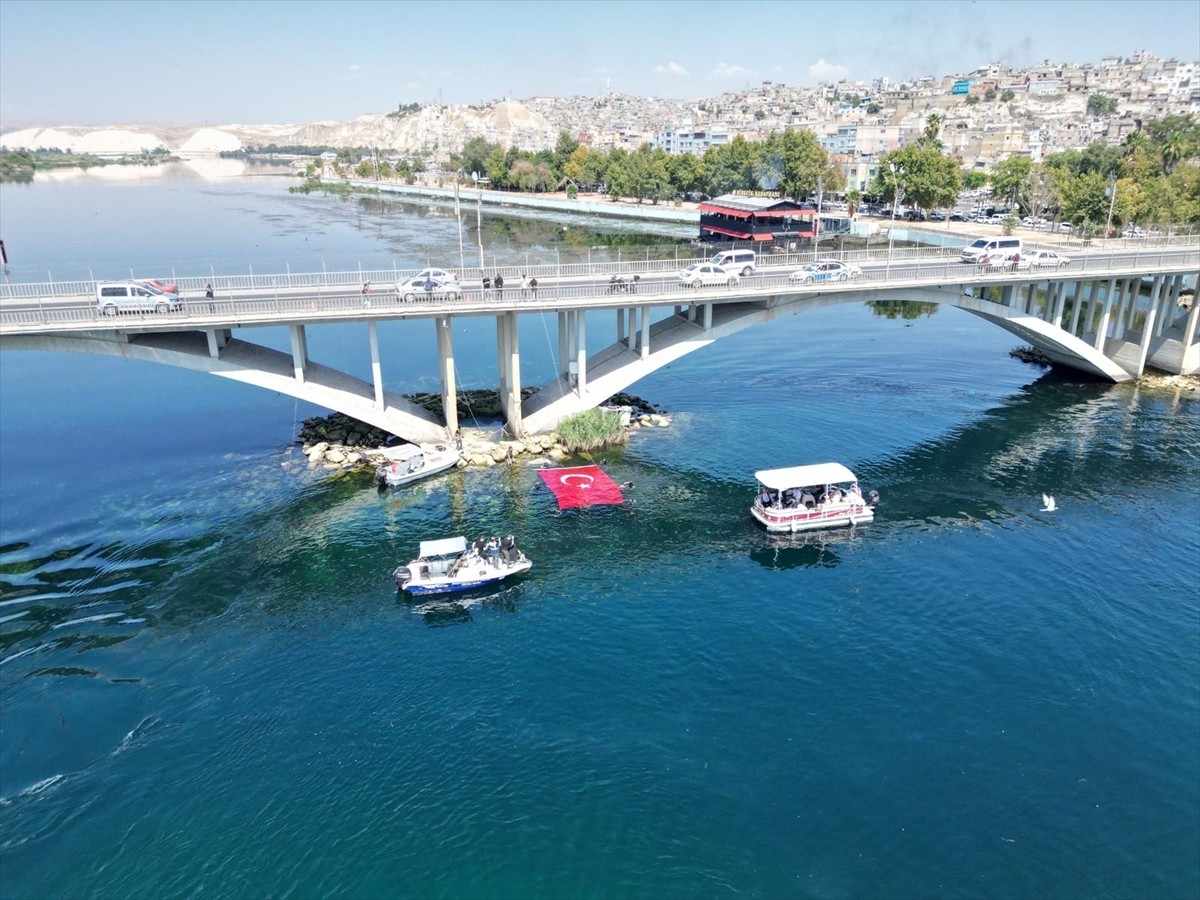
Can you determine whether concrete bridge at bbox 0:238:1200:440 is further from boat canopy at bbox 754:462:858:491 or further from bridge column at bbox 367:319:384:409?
boat canopy at bbox 754:462:858:491

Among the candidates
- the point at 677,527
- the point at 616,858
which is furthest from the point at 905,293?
the point at 616,858

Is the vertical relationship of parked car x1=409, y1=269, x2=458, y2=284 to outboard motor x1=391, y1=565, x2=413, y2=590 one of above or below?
above

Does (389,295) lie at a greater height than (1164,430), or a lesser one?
greater

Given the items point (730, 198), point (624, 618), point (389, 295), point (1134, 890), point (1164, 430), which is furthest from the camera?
point (730, 198)

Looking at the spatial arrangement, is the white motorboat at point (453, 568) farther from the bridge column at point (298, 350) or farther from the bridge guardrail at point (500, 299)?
the bridge guardrail at point (500, 299)

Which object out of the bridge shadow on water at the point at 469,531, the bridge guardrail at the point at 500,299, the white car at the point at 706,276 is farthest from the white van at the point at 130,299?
the white car at the point at 706,276

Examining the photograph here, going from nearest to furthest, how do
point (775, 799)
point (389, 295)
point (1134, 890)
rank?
point (1134, 890), point (775, 799), point (389, 295)

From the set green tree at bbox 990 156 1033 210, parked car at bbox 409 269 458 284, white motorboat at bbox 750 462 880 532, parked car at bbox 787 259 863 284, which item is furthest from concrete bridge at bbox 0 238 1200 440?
green tree at bbox 990 156 1033 210

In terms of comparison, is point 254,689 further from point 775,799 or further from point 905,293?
point 905,293
